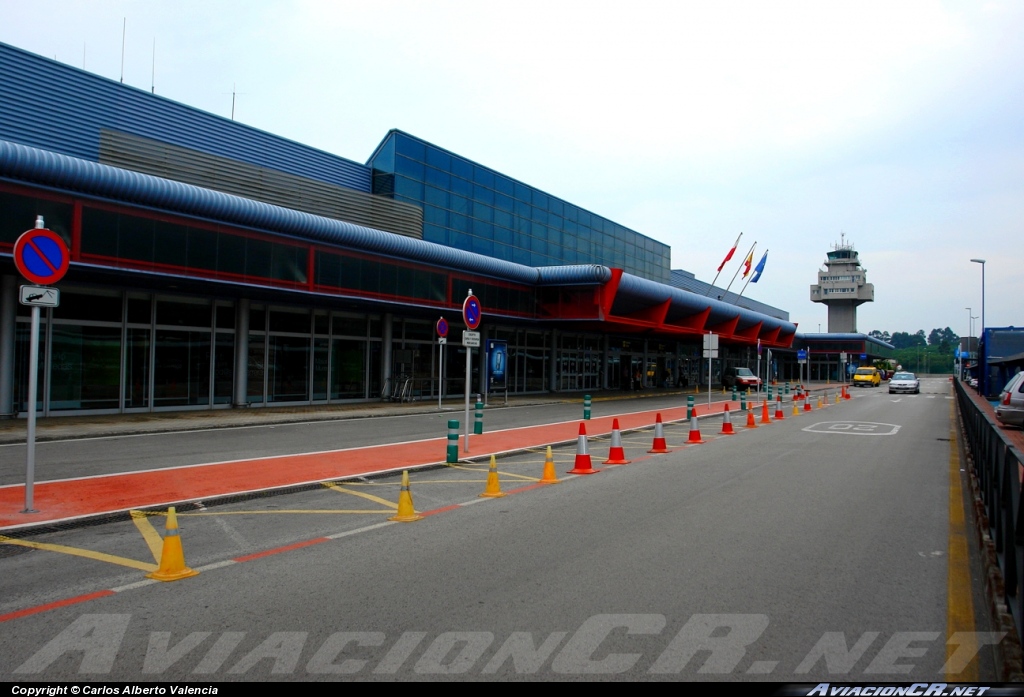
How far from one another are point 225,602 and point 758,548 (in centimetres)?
503

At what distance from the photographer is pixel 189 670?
4.41 m

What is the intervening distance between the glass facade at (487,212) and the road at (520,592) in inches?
1026

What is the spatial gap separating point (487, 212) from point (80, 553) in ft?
116

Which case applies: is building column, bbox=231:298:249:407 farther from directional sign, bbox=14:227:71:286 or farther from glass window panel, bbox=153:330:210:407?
directional sign, bbox=14:227:71:286

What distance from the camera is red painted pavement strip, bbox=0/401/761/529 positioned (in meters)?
9.23

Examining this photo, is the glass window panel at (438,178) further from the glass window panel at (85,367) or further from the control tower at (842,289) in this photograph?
the control tower at (842,289)

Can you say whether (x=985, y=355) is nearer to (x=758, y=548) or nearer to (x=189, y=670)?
(x=758, y=548)

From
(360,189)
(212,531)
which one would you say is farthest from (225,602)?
(360,189)

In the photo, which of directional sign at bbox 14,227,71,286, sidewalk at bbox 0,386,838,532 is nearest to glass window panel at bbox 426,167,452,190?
sidewalk at bbox 0,386,838,532

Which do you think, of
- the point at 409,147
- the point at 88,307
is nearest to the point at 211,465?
the point at 88,307

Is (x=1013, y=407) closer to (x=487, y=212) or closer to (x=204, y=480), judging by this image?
(x=204, y=480)

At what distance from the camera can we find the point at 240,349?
979 inches

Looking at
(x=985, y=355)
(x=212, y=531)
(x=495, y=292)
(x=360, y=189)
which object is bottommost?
(x=212, y=531)

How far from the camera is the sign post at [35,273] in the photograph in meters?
8.54
